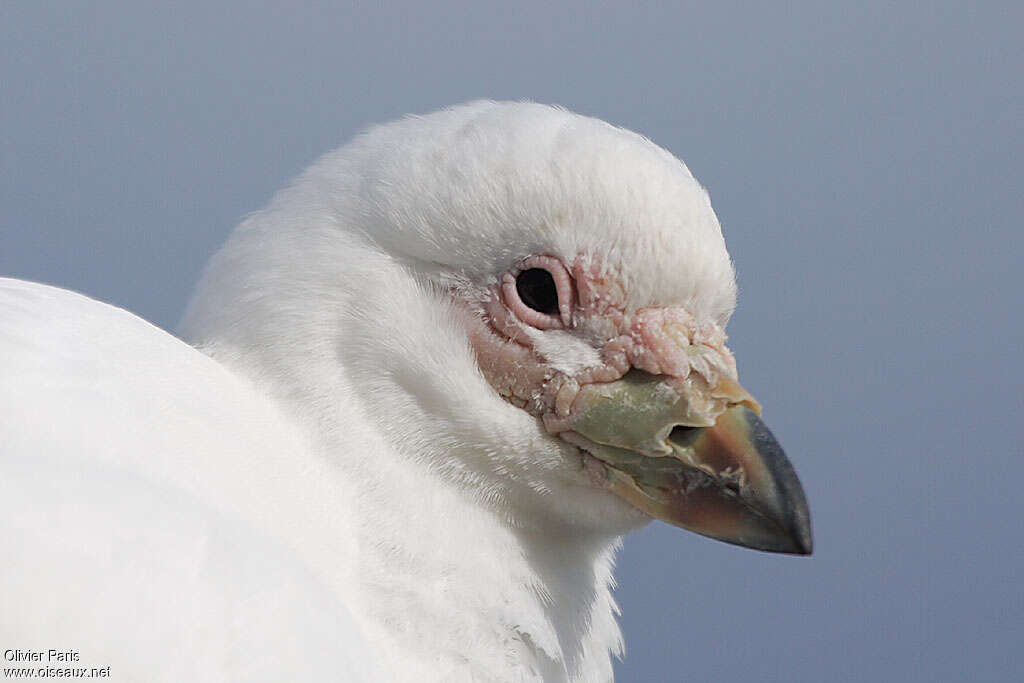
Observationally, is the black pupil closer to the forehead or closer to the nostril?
the forehead

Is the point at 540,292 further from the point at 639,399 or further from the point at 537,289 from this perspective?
the point at 639,399

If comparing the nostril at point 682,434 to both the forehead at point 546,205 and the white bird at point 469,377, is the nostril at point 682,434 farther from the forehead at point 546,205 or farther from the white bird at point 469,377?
the forehead at point 546,205

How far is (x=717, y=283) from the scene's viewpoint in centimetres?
223

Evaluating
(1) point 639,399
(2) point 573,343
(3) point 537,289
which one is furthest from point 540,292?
(1) point 639,399

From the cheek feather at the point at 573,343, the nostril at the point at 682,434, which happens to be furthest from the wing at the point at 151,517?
the nostril at the point at 682,434

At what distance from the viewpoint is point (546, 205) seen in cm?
212

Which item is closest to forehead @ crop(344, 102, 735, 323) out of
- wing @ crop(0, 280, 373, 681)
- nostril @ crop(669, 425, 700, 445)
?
nostril @ crop(669, 425, 700, 445)

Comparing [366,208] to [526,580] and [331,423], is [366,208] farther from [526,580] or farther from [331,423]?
[526,580]

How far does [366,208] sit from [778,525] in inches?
Answer: 39.3

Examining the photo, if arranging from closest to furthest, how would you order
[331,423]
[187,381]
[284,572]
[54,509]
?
[54,509] → [284,572] → [187,381] → [331,423]

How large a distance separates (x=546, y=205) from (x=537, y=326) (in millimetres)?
238

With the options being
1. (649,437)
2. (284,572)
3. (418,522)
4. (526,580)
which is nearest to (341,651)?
(284,572)

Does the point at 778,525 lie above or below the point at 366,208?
below

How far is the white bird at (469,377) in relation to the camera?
6.50 ft
